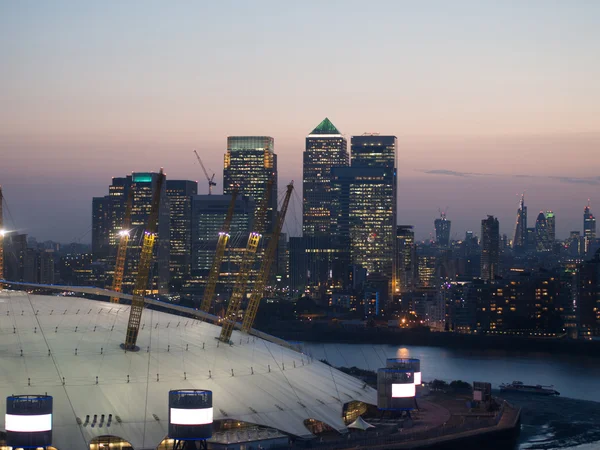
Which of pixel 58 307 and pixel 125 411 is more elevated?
pixel 58 307

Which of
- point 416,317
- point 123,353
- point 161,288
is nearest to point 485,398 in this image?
point 123,353

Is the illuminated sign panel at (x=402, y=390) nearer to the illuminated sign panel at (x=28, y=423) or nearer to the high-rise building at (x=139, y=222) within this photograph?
the illuminated sign panel at (x=28, y=423)

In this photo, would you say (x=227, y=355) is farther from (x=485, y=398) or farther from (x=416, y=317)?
(x=416, y=317)

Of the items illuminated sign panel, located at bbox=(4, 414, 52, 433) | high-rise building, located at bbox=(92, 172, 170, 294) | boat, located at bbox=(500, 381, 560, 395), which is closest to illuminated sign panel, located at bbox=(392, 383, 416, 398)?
illuminated sign panel, located at bbox=(4, 414, 52, 433)

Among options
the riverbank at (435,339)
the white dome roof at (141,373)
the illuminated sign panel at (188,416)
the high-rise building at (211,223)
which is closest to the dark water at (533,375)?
the riverbank at (435,339)

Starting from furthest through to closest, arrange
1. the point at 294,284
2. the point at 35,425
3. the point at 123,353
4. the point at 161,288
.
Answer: the point at 294,284 < the point at 161,288 < the point at 123,353 < the point at 35,425

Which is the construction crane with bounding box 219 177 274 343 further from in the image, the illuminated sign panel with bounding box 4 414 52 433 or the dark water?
the illuminated sign panel with bounding box 4 414 52 433
